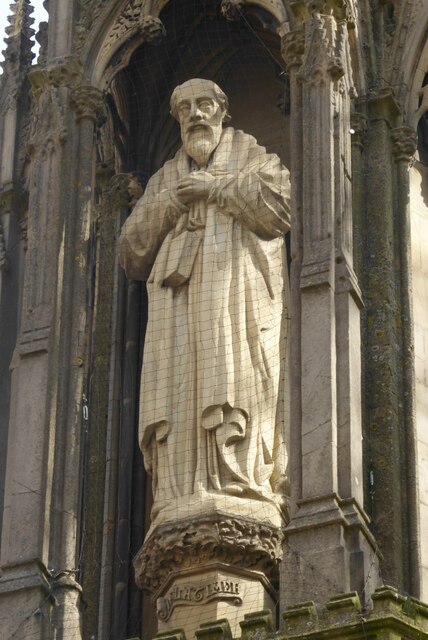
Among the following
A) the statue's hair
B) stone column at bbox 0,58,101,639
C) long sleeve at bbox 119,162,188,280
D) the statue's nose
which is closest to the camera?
stone column at bbox 0,58,101,639

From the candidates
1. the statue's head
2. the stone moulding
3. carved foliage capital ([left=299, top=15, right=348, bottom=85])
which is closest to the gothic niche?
the statue's head

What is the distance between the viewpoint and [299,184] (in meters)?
23.3

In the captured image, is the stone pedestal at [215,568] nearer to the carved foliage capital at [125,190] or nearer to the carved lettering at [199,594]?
the carved lettering at [199,594]

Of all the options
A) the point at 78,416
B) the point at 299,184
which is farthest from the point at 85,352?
the point at 299,184

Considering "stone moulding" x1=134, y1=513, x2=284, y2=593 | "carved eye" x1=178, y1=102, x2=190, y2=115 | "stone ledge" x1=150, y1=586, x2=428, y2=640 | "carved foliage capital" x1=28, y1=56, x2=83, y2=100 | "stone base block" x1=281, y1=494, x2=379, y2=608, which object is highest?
"carved foliage capital" x1=28, y1=56, x2=83, y2=100

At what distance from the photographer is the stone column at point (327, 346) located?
21.3 meters

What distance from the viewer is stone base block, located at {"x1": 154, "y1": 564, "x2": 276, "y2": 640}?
22016 millimetres

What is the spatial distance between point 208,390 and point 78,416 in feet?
3.57

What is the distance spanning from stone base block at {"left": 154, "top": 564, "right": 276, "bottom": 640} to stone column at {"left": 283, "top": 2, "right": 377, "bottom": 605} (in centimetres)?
84

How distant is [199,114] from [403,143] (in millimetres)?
1740

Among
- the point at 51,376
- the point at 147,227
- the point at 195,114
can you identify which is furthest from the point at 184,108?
the point at 51,376

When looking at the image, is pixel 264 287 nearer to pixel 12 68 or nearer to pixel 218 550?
pixel 218 550

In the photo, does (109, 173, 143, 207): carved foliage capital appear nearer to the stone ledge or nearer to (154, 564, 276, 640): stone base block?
(154, 564, 276, 640): stone base block

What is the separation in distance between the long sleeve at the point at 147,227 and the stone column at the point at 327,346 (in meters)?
1.18
